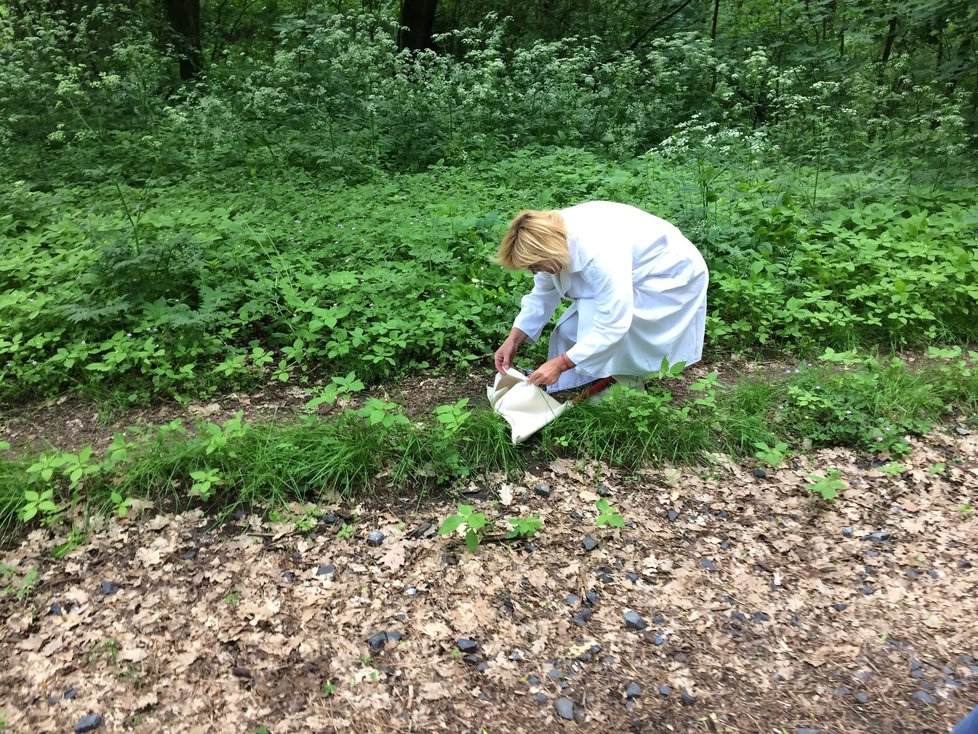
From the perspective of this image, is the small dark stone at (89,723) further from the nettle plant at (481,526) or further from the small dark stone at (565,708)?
the small dark stone at (565,708)

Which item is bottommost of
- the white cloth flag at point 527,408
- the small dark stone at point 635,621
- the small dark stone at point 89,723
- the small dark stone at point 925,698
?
the small dark stone at point 925,698

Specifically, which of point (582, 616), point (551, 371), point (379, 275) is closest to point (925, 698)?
point (582, 616)

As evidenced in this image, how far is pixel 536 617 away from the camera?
2.68 meters

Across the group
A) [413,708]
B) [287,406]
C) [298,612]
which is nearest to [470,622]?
[413,708]

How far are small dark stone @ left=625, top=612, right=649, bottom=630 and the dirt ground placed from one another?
0.08 feet

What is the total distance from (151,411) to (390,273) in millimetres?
1827

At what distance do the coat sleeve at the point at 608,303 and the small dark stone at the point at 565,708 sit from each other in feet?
5.27

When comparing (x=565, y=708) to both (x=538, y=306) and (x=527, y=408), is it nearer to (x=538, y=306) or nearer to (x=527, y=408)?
(x=527, y=408)

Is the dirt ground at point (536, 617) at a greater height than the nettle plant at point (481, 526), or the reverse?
the nettle plant at point (481, 526)

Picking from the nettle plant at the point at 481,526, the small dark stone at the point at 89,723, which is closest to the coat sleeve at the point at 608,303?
the nettle plant at the point at 481,526

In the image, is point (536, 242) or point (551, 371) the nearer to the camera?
point (536, 242)

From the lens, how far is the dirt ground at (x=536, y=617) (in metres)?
2.29

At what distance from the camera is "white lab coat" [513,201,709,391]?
329 centimetres

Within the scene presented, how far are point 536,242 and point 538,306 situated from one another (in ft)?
2.06
